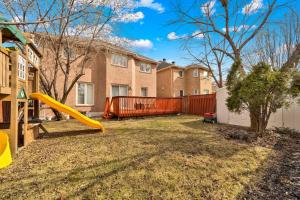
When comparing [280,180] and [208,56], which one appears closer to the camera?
[280,180]

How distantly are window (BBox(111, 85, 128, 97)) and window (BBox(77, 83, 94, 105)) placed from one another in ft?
5.69

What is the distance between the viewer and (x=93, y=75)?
1380cm

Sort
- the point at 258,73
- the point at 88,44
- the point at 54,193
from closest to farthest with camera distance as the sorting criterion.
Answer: the point at 54,193
the point at 258,73
the point at 88,44

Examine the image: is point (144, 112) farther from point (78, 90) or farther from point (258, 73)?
point (258, 73)

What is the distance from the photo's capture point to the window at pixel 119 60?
14570mm

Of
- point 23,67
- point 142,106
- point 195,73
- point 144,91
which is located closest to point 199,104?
point 142,106

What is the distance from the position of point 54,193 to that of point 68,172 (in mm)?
611

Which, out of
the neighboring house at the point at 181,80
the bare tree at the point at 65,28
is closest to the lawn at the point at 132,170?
the bare tree at the point at 65,28

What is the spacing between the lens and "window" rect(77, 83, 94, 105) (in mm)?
13000

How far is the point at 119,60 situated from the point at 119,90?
2.64m

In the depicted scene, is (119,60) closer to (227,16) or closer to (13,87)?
(227,16)

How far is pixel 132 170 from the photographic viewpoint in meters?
3.16

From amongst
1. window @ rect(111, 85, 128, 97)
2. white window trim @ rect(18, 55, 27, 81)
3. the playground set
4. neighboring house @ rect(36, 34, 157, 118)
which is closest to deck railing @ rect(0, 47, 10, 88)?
the playground set

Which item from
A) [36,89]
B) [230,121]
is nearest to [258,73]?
[230,121]
